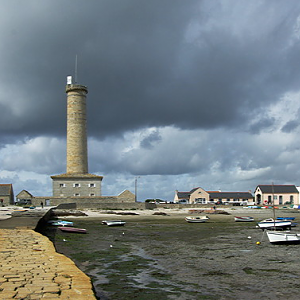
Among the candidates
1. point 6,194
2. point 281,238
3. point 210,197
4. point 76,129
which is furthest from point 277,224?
point 210,197

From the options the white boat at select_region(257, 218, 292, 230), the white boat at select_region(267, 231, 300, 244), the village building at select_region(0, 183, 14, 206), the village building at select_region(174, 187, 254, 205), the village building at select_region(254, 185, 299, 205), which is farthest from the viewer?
the village building at select_region(174, 187, 254, 205)

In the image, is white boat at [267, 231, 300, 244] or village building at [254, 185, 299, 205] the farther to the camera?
village building at [254, 185, 299, 205]

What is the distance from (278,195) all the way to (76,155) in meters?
65.0

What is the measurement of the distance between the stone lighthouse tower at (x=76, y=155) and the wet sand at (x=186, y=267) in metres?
46.5

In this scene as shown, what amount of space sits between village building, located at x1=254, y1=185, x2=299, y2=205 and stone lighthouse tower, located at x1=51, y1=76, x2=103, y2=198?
56.3 meters

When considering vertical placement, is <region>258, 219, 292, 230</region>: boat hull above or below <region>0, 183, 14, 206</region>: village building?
below

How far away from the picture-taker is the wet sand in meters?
13.4

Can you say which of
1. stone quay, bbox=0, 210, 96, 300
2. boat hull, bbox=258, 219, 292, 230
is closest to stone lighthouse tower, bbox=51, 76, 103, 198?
boat hull, bbox=258, 219, 292, 230

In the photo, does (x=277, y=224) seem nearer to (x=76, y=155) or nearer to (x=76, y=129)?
(x=76, y=155)

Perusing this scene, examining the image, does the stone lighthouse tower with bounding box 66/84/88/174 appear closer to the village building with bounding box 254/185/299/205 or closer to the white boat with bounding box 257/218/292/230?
the white boat with bounding box 257/218/292/230

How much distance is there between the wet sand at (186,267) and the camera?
13.4 metres

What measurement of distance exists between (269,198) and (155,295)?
106 meters

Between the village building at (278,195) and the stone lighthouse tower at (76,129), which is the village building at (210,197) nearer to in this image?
the village building at (278,195)

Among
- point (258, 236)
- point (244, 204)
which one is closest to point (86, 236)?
point (258, 236)
